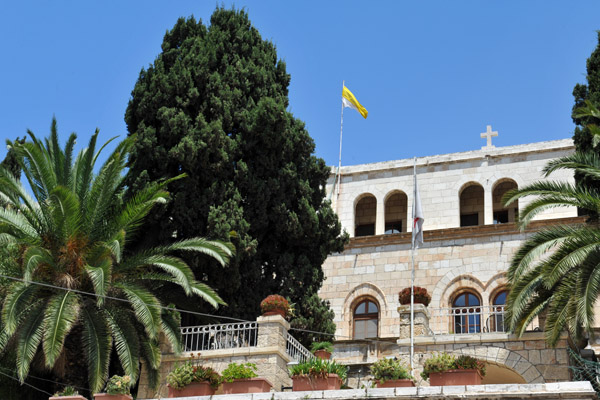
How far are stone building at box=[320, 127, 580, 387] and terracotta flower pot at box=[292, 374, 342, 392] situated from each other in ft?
29.8

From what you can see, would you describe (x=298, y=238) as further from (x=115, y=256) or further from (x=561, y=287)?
(x=561, y=287)

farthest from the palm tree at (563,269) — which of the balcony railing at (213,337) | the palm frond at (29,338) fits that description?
the palm frond at (29,338)

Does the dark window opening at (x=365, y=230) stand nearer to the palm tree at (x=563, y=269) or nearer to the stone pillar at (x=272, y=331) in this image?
the palm tree at (x=563, y=269)

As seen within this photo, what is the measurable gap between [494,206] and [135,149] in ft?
44.0

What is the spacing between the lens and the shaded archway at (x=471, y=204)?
30.9m

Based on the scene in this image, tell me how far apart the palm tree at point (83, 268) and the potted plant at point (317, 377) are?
159 inches

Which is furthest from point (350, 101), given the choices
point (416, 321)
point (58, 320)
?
point (58, 320)

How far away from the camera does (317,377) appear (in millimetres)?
16234

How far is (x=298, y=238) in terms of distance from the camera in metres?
24.0

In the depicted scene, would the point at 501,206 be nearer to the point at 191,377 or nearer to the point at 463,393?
the point at 191,377

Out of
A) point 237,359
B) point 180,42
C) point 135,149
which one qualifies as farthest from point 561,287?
point 180,42

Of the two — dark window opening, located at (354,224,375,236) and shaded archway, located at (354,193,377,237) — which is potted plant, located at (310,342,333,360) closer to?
dark window opening, located at (354,224,375,236)

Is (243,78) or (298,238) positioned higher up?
(243,78)

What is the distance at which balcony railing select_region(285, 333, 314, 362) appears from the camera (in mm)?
20047
